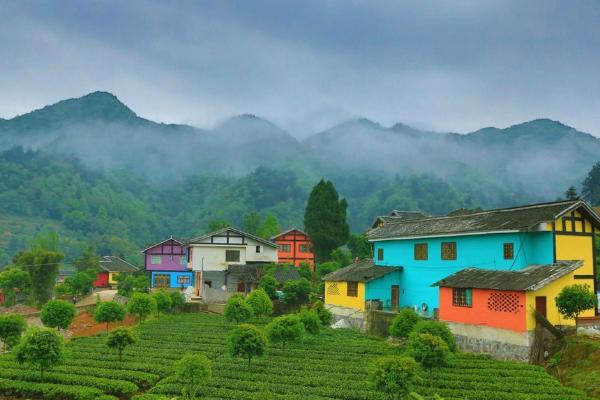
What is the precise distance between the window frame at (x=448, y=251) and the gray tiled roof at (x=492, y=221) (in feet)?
2.55

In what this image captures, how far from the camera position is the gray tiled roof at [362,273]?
3628 centimetres

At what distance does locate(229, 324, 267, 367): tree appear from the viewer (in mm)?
23844

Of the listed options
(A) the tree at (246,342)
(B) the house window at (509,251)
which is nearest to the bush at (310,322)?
(A) the tree at (246,342)

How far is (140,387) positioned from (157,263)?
42687 millimetres

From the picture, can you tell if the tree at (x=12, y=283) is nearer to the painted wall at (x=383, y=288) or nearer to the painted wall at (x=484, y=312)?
the painted wall at (x=383, y=288)

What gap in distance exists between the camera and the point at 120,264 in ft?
280

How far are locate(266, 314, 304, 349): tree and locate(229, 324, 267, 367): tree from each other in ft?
9.68

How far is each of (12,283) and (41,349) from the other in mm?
41544

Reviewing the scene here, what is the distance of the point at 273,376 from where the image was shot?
22.6 metres

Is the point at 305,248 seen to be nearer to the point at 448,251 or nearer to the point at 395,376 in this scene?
the point at 448,251

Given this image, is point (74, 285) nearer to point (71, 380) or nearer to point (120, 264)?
point (120, 264)

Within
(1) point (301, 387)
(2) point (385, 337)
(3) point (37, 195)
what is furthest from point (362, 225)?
(1) point (301, 387)

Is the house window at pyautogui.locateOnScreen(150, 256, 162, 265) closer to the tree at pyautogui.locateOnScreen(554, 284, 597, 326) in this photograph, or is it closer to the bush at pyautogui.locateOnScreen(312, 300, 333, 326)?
the bush at pyautogui.locateOnScreen(312, 300, 333, 326)

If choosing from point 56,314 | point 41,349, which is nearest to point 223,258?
point 56,314
